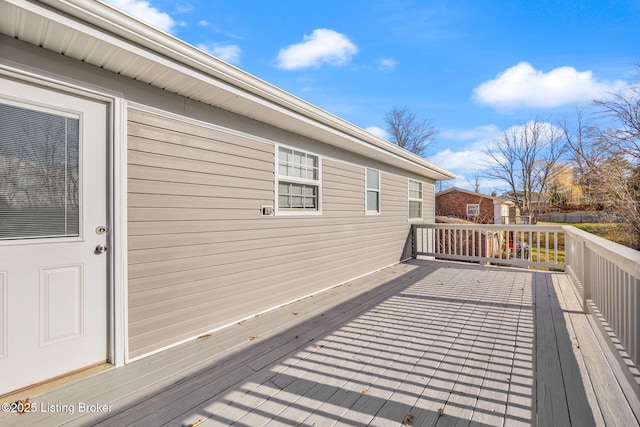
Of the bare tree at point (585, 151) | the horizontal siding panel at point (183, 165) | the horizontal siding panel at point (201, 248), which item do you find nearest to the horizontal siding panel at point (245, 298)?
the horizontal siding panel at point (201, 248)

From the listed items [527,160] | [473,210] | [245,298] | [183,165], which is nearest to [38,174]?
Result: [183,165]

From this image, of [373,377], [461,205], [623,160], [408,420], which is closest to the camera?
[408,420]

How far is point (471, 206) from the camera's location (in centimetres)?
1656

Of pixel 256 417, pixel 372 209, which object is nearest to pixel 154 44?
pixel 256 417

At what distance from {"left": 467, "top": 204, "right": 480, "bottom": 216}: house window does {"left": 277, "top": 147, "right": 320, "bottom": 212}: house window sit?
14.2 metres

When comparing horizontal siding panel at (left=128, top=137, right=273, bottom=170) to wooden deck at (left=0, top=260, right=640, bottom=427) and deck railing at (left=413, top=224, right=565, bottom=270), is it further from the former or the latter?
deck railing at (left=413, top=224, right=565, bottom=270)

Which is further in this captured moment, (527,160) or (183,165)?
(527,160)

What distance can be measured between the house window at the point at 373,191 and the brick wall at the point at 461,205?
38.6 feet

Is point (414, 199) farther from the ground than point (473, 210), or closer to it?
farther from the ground

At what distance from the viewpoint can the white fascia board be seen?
Answer: 1.81 metres

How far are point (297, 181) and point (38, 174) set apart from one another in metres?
2.71

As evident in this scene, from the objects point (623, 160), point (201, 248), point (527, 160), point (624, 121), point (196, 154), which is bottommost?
point (201, 248)

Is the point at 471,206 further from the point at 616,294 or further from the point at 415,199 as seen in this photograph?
the point at 616,294

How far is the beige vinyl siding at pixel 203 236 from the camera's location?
257cm
